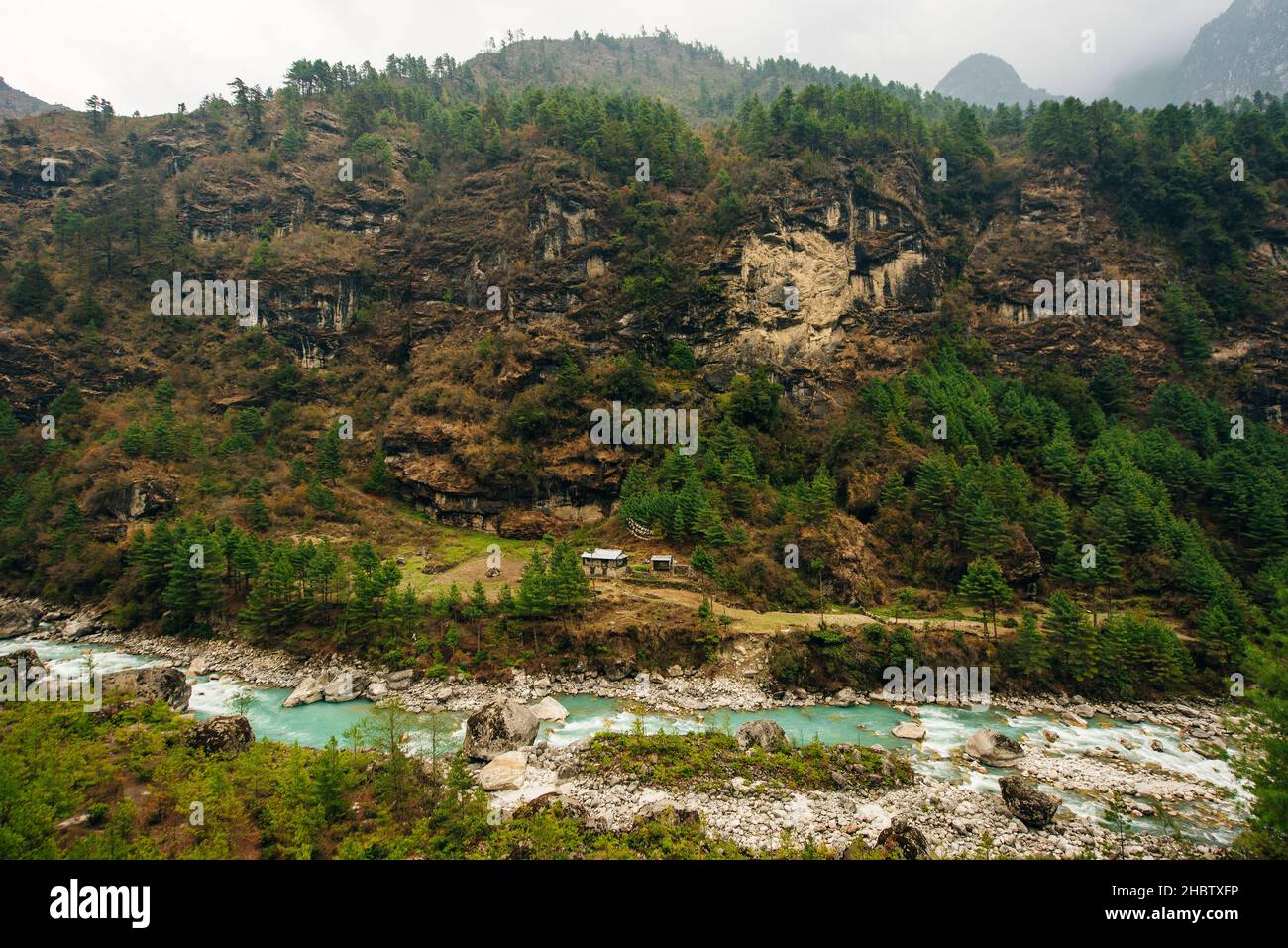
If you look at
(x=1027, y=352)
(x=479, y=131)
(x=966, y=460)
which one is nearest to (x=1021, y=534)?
(x=966, y=460)

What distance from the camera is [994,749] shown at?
24641 millimetres

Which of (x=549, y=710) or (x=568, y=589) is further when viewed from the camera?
(x=568, y=589)

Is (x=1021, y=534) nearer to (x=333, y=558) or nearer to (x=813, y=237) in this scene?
(x=813, y=237)

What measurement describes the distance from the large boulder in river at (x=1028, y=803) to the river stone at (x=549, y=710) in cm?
1929

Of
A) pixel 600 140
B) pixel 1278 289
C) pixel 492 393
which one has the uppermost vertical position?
pixel 600 140

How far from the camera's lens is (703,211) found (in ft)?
238

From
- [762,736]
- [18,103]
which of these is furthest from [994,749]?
[18,103]

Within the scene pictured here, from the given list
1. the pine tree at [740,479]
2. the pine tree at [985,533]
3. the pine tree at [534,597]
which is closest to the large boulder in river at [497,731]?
the pine tree at [534,597]

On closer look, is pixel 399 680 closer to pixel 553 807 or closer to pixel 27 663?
pixel 553 807

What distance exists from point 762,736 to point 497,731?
1158cm

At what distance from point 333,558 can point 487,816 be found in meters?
27.0

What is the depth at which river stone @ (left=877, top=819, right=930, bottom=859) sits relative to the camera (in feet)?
54.6

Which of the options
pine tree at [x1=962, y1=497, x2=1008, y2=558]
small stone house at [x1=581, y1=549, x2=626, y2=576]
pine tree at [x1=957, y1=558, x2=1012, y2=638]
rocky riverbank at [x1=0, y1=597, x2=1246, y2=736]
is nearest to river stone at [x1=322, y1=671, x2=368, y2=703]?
rocky riverbank at [x1=0, y1=597, x2=1246, y2=736]

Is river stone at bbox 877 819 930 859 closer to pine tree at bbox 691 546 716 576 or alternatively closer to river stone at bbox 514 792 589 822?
river stone at bbox 514 792 589 822
